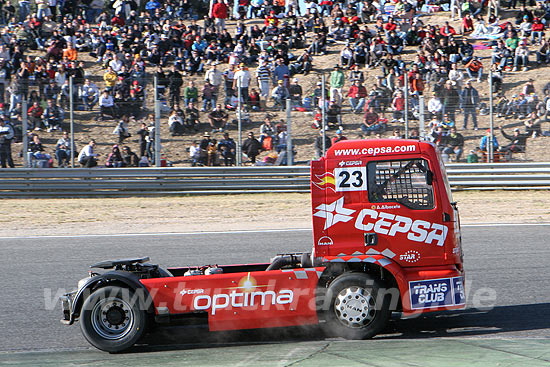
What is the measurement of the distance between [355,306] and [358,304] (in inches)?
1.4

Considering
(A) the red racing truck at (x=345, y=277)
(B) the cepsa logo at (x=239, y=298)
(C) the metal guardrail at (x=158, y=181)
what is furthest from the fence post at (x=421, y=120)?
(B) the cepsa logo at (x=239, y=298)

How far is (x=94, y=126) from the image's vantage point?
57.5ft

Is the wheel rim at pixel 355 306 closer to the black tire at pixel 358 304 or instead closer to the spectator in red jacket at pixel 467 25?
the black tire at pixel 358 304

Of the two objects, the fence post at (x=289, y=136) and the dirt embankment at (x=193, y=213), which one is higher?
the fence post at (x=289, y=136)

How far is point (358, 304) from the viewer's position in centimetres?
646

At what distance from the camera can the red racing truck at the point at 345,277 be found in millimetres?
6418

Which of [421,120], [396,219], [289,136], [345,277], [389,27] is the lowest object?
[345,277]

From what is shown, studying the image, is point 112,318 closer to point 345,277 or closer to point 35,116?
point 345,277

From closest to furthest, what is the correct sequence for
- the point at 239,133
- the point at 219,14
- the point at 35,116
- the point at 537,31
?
the point at 35,116, the point at 239,133, the point at 537,31, the point at 219,14

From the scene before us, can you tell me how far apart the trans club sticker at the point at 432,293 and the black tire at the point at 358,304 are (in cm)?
27

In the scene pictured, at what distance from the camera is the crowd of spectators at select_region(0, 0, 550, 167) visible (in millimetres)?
17234

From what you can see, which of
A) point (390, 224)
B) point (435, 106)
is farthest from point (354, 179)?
point (435, 106)

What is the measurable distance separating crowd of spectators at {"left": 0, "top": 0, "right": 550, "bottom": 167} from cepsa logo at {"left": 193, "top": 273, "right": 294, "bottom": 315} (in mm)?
11103

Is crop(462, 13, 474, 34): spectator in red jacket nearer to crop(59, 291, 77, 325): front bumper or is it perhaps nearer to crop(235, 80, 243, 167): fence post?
crop(235, 80, 243, 167): fence post
